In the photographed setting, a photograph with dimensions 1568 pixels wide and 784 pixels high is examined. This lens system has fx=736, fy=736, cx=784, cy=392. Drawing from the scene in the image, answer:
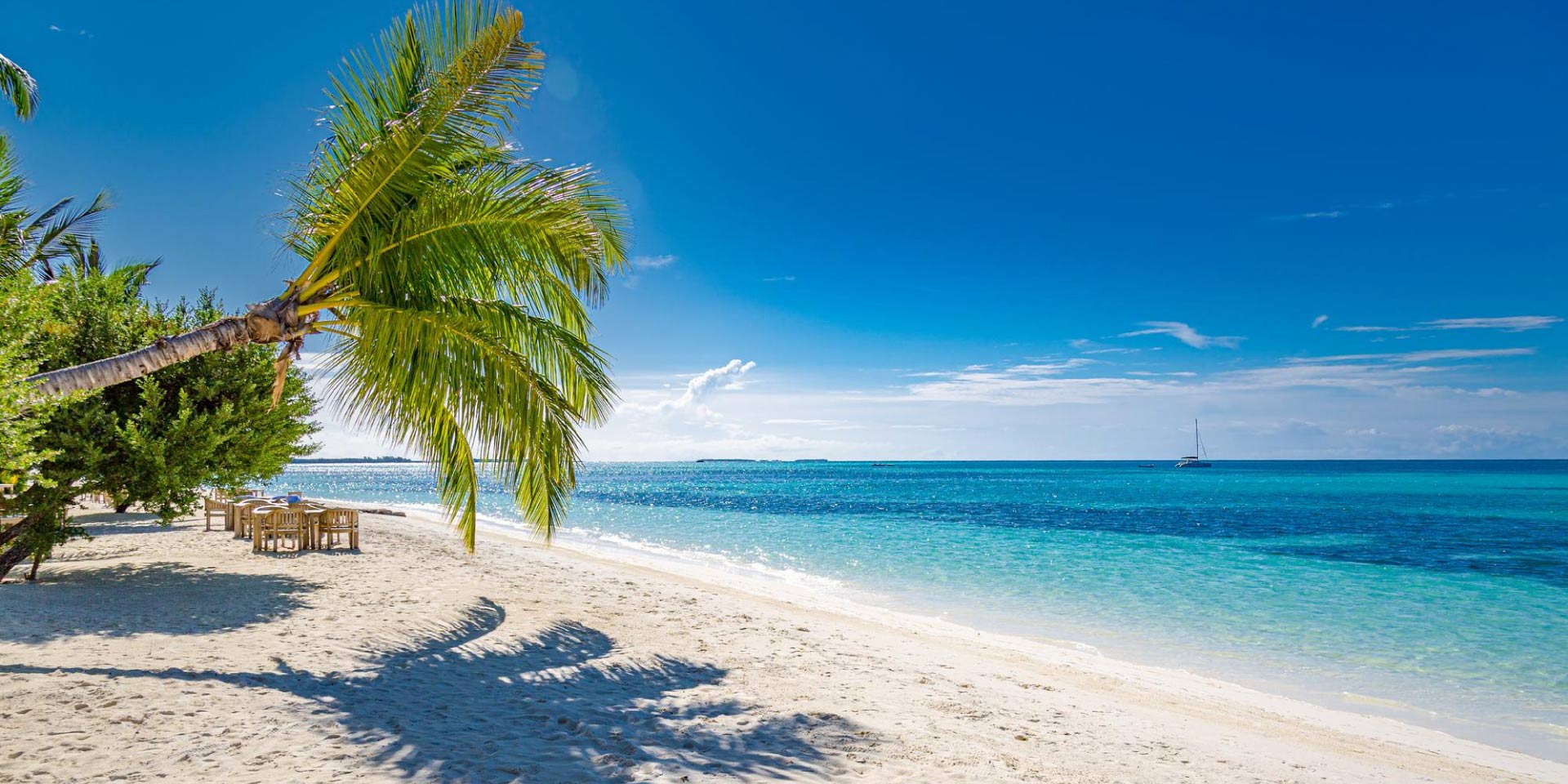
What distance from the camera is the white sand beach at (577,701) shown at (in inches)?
176

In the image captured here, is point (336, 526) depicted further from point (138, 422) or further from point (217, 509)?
point (217, 509)

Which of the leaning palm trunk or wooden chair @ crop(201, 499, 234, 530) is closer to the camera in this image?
the leaning palm trunk

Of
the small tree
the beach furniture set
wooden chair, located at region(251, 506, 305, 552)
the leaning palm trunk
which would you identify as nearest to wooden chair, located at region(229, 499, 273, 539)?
the beach furniture set

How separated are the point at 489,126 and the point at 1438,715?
11.1 m

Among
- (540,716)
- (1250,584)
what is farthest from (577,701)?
(1250,584)

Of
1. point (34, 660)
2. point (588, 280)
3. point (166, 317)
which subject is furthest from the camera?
point (166, 317)

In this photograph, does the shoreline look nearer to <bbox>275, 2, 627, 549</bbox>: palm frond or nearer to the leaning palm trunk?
<bbox>275, 2, 627, 549</bbox>: palm frond

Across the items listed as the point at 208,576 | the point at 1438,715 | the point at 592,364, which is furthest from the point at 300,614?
the point at 1438,715

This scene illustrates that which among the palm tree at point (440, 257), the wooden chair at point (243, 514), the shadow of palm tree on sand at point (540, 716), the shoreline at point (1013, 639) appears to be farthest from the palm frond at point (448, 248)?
the wooden chair at point (243, 514)

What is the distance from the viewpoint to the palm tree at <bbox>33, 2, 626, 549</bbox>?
5.28m

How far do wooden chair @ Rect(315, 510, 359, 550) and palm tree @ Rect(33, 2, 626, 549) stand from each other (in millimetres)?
9849

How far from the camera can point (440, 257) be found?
218 inches

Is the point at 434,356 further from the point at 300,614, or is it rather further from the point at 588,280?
the point at 300,614

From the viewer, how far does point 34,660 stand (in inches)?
230
